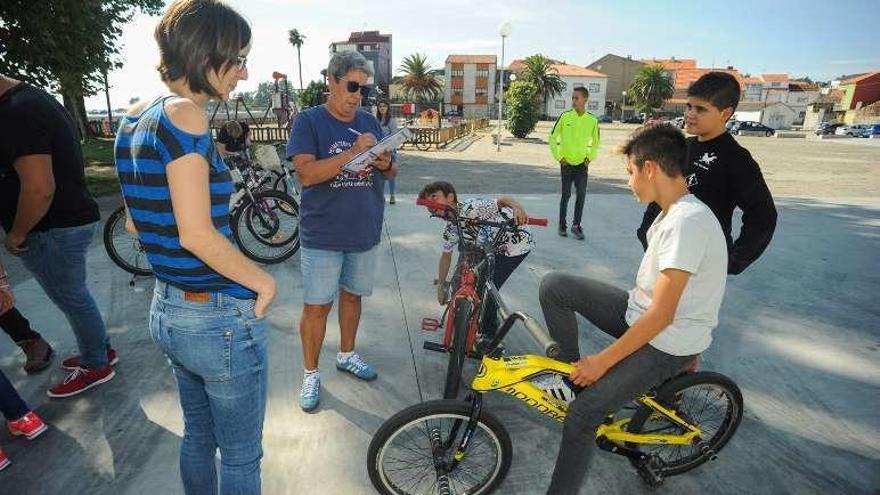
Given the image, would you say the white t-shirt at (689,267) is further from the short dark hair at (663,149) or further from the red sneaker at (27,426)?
the red sneaker at (27,426)

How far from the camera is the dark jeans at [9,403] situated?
97.3 inches

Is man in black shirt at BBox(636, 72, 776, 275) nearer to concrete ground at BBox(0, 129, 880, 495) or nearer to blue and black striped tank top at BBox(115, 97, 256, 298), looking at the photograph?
concrete ground at BBox(0, 129, 880, 495)

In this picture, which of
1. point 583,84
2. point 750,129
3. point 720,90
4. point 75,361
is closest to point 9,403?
point 75,361

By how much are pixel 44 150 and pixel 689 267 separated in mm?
3166

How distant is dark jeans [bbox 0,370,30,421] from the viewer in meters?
2.47

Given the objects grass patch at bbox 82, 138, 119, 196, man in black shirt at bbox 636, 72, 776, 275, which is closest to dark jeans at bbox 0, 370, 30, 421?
man in black shirt at bbox 636, 72, 776, 275

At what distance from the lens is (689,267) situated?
5.68 feet

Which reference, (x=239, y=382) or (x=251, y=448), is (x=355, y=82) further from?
(x=251, y=448)

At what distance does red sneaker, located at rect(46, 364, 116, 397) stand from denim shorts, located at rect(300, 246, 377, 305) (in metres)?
1.53

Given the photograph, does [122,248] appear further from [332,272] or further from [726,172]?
[726,172]

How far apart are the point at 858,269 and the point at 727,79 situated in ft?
15.1

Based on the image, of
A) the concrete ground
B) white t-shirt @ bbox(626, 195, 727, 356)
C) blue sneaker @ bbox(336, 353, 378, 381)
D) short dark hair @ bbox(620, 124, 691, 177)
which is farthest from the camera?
blue sneaker @ bbox(336, 353, 378, 381)

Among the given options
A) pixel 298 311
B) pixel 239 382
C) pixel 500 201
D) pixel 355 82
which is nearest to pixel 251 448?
pixel 239 382

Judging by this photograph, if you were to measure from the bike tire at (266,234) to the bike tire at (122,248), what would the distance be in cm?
98
